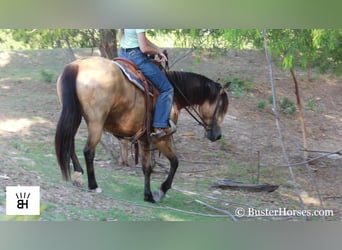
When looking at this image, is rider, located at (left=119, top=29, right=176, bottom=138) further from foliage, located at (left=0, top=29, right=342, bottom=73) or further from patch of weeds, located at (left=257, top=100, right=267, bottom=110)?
patch of weeds, located at (left=257, top=100, right=267, bottom=110)

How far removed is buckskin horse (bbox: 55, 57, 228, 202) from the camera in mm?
3115

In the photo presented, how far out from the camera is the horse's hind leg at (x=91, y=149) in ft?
10.4

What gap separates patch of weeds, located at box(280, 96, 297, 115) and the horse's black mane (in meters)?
0.37

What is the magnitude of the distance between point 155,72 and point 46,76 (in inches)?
24.6

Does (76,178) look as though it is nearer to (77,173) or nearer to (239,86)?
(77,173)

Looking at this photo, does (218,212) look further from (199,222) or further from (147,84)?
(147,84)

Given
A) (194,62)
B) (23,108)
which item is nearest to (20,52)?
(23,108)

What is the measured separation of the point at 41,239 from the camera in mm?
3068

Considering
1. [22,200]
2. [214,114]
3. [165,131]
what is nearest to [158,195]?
[165,131]

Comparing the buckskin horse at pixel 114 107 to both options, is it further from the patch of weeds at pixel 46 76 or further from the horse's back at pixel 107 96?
the patch of weeds at pixel 46 76

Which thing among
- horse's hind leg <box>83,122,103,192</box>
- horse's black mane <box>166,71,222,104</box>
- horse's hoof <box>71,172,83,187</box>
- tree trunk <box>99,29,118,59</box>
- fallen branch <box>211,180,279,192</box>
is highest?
tree trunk <box>99,29,118,59</box>

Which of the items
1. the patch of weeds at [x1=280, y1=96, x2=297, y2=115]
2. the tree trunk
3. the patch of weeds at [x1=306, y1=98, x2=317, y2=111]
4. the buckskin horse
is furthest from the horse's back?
the patch of weeds at [x1=306, y1=98, x2=317, y2=111]

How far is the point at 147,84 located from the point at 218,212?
0.78m

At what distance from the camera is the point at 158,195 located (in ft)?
11.1
